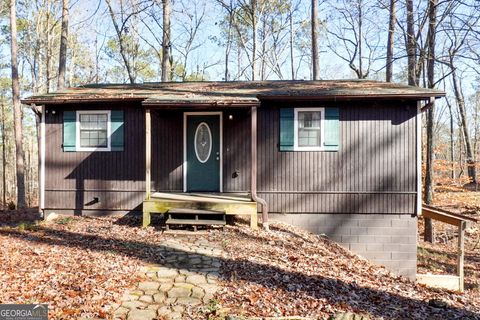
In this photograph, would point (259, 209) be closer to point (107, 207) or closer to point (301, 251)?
point (301, 251)

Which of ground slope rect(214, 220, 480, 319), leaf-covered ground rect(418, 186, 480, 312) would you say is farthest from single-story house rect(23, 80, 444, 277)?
leaf-covered ground rect(418, 186, 480, 312)

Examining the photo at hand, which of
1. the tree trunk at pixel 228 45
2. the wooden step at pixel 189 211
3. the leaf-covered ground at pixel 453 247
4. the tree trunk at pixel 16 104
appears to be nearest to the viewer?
the wooden step at pixel 189 211

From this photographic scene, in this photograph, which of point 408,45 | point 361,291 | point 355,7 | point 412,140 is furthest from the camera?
point 355,7

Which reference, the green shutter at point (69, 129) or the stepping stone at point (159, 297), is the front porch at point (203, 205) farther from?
the stepping stone at point (159, 297)

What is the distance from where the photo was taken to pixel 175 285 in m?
4.34

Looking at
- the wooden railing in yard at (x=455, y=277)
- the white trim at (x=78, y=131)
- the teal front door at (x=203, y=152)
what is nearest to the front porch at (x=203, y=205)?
the teal front door at (x=203, y=152)

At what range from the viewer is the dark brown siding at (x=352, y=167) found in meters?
7.89

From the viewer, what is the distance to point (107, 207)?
27.9ft

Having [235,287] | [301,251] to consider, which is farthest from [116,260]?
[301,251]

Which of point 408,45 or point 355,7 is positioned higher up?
point 355,7

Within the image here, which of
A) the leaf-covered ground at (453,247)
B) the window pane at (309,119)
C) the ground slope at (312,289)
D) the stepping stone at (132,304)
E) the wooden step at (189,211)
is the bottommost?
the leaf-covered ground at (453,247)

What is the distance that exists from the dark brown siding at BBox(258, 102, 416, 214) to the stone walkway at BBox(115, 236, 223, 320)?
114 inches

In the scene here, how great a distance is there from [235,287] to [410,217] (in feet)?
18.0

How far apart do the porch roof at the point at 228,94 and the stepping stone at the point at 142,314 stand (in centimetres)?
472
